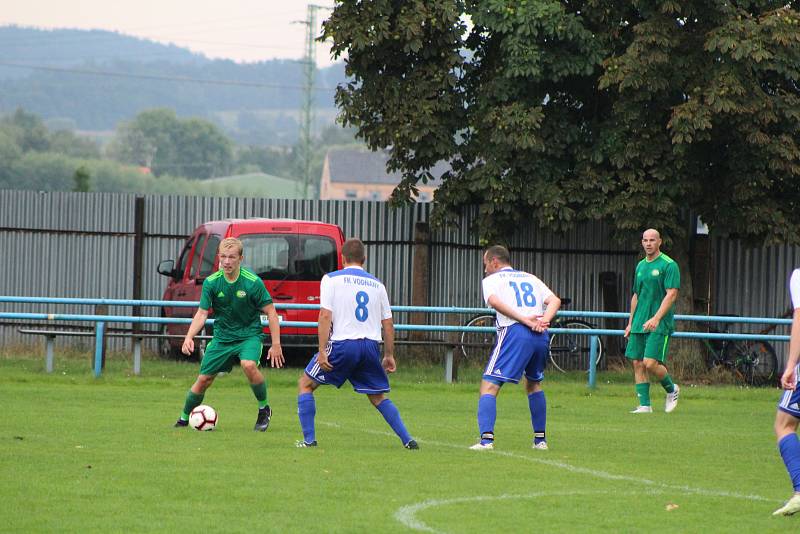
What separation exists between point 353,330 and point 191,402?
2.27 m

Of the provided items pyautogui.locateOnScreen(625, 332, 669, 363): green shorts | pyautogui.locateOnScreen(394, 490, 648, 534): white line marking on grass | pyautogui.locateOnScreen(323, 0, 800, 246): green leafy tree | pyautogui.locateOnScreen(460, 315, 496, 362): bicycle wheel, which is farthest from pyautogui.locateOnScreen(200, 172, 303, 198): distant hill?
pyautogui.locateOnScreen(394, 490, 648, 534): white line marking on grass

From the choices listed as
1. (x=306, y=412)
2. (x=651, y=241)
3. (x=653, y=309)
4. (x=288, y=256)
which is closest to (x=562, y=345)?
(x=288, y=256)

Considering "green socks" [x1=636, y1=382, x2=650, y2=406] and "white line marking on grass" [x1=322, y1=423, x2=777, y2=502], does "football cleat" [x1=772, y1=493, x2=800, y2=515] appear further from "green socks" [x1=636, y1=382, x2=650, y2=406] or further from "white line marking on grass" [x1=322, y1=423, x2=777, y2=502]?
"green socks" [x1=636, y1=382, x2=650, y2=406]

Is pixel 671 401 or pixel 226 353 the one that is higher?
pixel 226 353

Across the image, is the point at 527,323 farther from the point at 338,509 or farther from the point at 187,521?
the point at 187,521

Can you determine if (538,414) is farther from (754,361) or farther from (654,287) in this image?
(754,361)

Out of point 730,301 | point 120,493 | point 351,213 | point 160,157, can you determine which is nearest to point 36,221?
point 351,213

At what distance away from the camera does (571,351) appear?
22.3 m

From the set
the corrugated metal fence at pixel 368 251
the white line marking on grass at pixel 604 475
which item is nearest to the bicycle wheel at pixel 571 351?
the corrugated metal fence at pixel 368 251

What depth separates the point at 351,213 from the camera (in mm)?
23484

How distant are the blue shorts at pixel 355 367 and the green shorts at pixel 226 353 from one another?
1.19 meters

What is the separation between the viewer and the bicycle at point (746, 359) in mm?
21250

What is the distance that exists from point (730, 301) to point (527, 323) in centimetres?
1284

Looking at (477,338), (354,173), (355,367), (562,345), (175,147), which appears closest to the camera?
(355,367)
